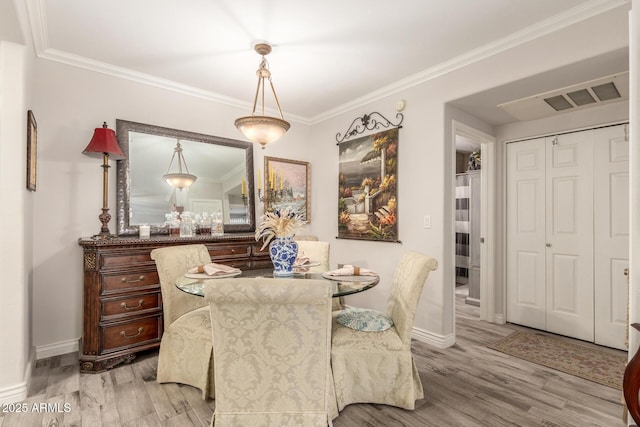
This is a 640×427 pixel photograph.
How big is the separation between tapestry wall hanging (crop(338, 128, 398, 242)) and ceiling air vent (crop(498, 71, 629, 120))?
1186 millimetres

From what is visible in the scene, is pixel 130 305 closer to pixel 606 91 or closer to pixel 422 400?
pixel 422 400

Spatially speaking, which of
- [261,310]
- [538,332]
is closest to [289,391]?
[261,310]

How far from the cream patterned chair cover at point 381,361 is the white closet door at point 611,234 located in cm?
230

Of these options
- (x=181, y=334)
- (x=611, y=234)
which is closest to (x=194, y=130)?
(x=181, y=334)

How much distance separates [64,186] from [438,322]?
3606 mm

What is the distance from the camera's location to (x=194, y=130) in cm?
355

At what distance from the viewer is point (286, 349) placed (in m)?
1.51

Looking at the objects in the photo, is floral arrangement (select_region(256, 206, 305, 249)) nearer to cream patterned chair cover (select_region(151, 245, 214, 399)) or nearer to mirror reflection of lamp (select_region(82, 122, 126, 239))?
cream patterned chair cover (select_region(151, 245, 214, 399))

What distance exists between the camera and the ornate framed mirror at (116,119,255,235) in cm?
308

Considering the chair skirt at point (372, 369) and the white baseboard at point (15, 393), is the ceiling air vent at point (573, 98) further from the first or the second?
the white baseboard at point (15, 393)

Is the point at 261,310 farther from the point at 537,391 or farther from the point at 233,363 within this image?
the point at 537,391

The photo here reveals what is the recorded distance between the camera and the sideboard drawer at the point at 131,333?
2.54 m

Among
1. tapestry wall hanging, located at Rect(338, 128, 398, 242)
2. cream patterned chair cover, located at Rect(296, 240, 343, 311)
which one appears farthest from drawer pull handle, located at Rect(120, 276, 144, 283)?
tapestry wall hanging, located at Rect(338, 128, 398, 242)

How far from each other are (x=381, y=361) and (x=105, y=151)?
107 inches
